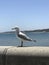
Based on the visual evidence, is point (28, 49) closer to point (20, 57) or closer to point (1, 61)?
point (20, 57)

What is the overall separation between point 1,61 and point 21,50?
44cm

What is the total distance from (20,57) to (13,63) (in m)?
0.20

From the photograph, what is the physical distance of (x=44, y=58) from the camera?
4547 millimetres

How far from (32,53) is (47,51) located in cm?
29

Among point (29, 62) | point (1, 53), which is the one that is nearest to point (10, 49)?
point (1, 53)

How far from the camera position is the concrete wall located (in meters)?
4.56

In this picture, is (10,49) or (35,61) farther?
(10,49)

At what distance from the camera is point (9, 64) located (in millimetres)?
4758

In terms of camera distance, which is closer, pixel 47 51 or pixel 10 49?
pixel 47 51

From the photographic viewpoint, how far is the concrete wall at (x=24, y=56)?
4562 mm

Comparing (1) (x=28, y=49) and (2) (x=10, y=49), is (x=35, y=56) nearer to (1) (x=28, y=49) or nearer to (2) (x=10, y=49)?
(1) (x=28, y=49)

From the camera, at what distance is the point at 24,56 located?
465 cm

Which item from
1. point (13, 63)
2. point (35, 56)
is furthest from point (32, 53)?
point (13, 63)

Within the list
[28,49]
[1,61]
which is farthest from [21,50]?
[1,61]
